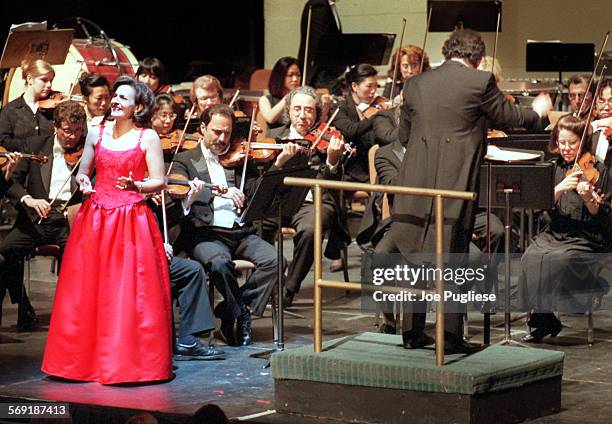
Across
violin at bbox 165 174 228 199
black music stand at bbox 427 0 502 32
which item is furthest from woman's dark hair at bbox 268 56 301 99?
violin at bbox 165 174 228 199

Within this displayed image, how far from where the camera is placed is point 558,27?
1152 cm

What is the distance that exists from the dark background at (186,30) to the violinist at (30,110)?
15.6 feet

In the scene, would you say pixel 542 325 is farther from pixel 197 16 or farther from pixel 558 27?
pixel 197 16

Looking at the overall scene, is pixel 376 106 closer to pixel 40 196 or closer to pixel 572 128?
pixel 572 128

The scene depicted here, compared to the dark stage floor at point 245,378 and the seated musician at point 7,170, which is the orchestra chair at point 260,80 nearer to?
the dark stage floor at point 245,378

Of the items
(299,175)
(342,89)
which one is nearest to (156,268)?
(299,175)

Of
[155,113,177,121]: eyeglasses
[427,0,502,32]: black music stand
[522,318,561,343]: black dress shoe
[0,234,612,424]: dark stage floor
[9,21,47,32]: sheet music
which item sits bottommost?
[0,234,612,424]: dark stage floor

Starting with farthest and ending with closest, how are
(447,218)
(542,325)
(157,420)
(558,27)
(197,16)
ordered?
1. (197,16)
2. (558,27)
3. (542,325)
4. (447,218)
5. (157,420)

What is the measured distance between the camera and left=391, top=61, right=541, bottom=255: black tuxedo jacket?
16.1 ft

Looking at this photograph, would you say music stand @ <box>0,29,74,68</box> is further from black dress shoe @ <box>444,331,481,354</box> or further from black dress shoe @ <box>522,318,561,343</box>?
black dress shoe @ <box>444,331,481,354</box>

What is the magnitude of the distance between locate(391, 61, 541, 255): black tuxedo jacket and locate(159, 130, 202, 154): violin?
1.82 metres

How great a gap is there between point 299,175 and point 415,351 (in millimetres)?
1133

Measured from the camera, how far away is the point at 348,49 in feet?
29.9

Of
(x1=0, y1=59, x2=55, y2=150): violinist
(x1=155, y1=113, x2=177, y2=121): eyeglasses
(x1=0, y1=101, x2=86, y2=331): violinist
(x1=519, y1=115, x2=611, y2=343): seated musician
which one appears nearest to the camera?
(x1=519, y1=115, x2=611, y2=343): seated musician
